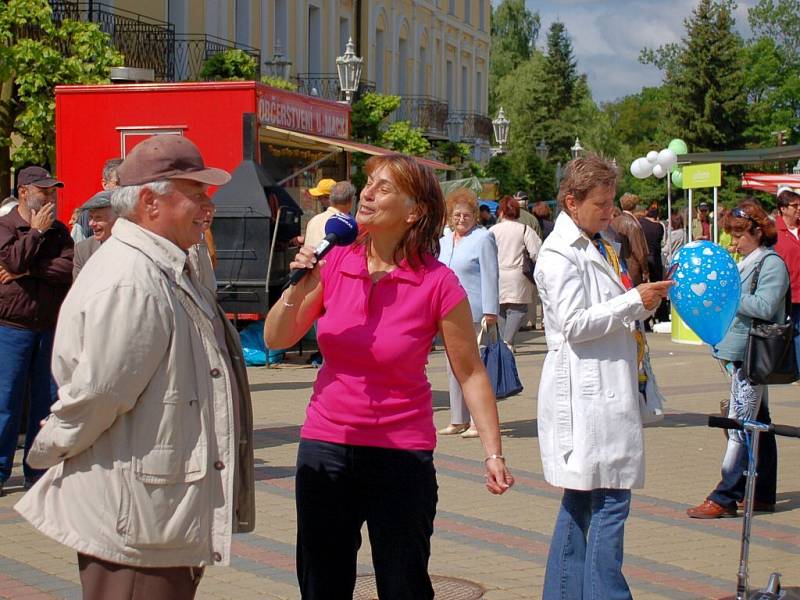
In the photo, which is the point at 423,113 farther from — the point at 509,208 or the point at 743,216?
the point at 743,216

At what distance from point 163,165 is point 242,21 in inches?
1215

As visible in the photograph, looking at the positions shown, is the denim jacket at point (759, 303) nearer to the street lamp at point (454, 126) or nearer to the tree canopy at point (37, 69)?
the tree canopy at point (37, 69)

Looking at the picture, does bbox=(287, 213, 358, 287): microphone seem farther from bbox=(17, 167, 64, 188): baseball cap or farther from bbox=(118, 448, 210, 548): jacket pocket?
bbox=(17, 167, 64, 188): baseball cap

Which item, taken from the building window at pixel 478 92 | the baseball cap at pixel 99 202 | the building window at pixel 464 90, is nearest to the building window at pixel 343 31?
the building window at pixel 464 90

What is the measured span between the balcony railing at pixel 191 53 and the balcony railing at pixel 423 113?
15.0 meters

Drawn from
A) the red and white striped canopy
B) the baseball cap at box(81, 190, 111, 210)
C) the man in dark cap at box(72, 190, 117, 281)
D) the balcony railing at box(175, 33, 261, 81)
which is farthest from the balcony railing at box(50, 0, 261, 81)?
the baseball cap at box(81, 190, 111, 210)

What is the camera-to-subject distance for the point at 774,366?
740 cm

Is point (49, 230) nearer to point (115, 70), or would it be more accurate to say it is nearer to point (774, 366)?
point (774, 366)

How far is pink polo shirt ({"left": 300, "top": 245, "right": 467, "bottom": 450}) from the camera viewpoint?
434 cm

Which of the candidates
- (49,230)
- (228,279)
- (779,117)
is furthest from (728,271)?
(779,117)

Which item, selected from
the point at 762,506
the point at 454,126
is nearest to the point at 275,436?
the point at 762,506

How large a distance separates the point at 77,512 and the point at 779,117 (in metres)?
90.0

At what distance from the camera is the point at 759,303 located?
759 cm

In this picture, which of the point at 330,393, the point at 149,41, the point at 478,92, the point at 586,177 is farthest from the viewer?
the point at 478,92
